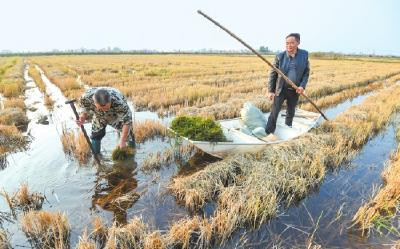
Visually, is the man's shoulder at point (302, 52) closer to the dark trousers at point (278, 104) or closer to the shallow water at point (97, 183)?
the dark trousers at point (278, 104)

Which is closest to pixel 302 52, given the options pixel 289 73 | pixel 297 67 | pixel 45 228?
A: pixel 297 67

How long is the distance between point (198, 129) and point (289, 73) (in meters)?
2.15

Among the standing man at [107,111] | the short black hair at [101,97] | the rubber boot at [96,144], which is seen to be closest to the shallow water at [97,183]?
the rubber boot at [96,144]

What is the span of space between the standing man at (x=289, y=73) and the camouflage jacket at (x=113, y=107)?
2937 millimetres

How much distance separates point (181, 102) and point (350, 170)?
6992mm

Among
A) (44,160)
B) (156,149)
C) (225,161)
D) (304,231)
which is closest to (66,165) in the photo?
(44,160)

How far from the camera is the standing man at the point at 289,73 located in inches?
239

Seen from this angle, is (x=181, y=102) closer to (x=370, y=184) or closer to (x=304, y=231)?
(x=370, y=184)

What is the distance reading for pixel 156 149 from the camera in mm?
6957

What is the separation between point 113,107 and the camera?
5.37 meters

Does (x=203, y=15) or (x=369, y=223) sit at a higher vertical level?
(x=203, y=15)

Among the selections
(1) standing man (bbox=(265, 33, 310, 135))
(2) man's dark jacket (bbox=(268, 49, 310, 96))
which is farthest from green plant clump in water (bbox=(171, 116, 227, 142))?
(2) man's dark jacket (bbox=(268, 49, 310, 96))

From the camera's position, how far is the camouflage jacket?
17.3 feet

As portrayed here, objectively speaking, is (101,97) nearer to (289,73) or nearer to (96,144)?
(96,144)
